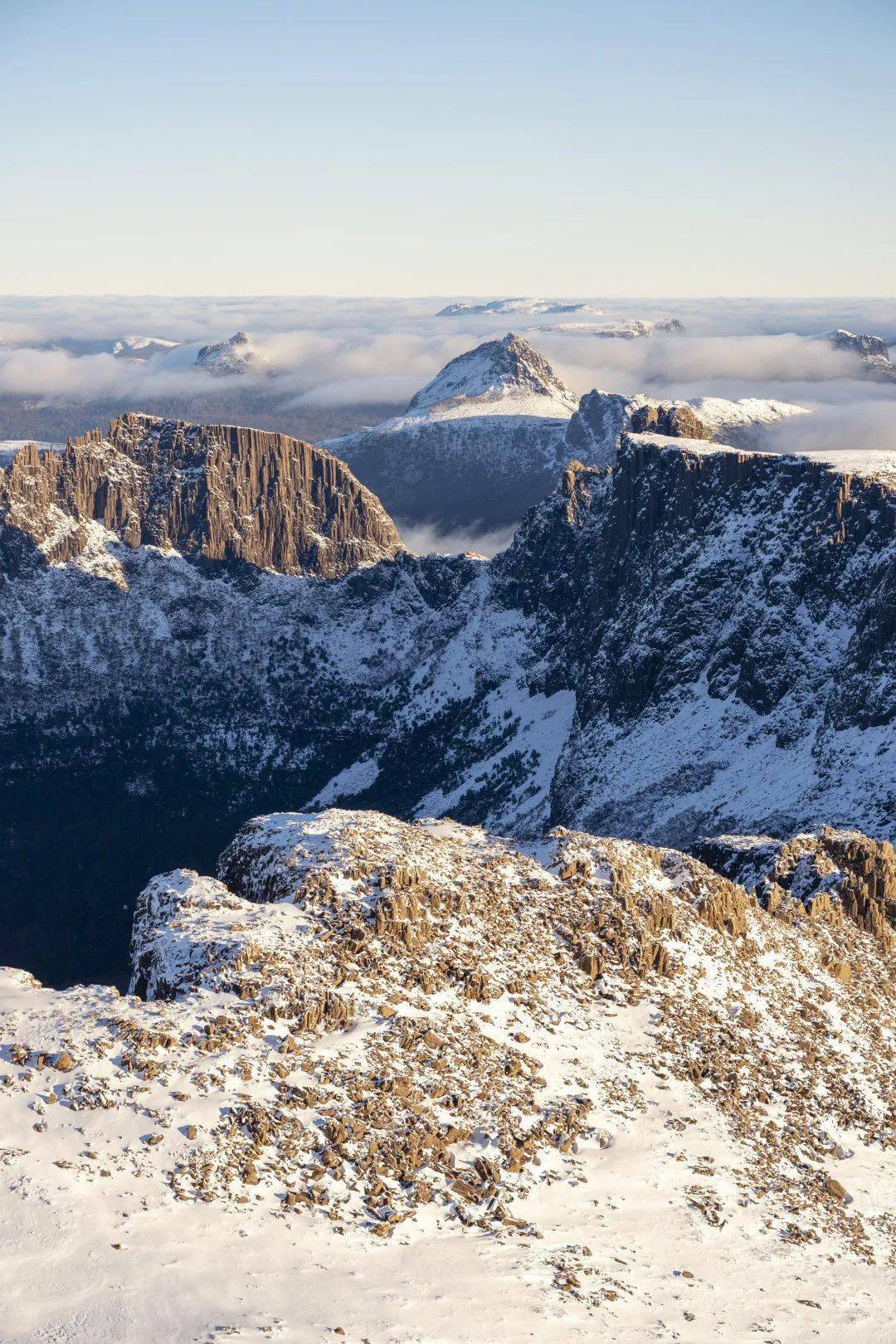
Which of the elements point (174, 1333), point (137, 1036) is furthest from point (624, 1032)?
point (174, 1333)

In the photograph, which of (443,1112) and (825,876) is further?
(825,876)

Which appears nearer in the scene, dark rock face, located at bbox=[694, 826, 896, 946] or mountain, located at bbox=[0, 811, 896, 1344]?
mountain, located at bbox=[0, 811, 896, 1344]

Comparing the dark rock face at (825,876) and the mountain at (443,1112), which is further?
the dark rock face at (825,876)

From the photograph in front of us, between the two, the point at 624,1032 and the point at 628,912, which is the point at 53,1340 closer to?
the point at 624,1032
